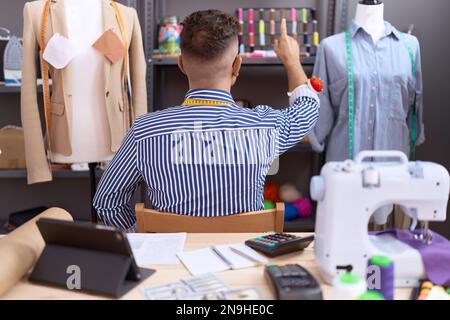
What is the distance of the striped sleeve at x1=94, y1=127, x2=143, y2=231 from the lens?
1.45 meters

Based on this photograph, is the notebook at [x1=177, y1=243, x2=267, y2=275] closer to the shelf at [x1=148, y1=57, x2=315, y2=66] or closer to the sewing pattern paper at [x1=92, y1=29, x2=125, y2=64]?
the sewing pattern paper at [x1=92, y1=29, x2=125, y2=64]

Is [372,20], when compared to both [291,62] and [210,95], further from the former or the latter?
[210,95]

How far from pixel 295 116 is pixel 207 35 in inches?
14.8

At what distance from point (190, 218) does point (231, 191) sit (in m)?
0.18

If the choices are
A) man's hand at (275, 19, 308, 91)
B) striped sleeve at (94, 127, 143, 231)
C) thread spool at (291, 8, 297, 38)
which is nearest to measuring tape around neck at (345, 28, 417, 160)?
thread spool at (291, 8, 297, 38)

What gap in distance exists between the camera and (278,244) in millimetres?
1151

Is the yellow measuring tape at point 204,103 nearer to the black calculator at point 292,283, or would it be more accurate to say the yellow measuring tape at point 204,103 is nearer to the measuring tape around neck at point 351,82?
the black calculator at point 292,283

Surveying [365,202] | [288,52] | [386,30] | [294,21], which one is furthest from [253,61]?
[365,202]

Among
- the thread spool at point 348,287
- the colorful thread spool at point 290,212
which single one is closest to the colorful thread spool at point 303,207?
the colorful thread spool at point 290,212

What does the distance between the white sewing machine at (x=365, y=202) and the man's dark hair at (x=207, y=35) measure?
625 millimetres

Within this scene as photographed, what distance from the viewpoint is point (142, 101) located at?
2590mm

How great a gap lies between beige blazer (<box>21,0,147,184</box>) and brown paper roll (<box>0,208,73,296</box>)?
1.31 m

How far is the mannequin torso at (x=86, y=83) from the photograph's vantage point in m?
2.35
